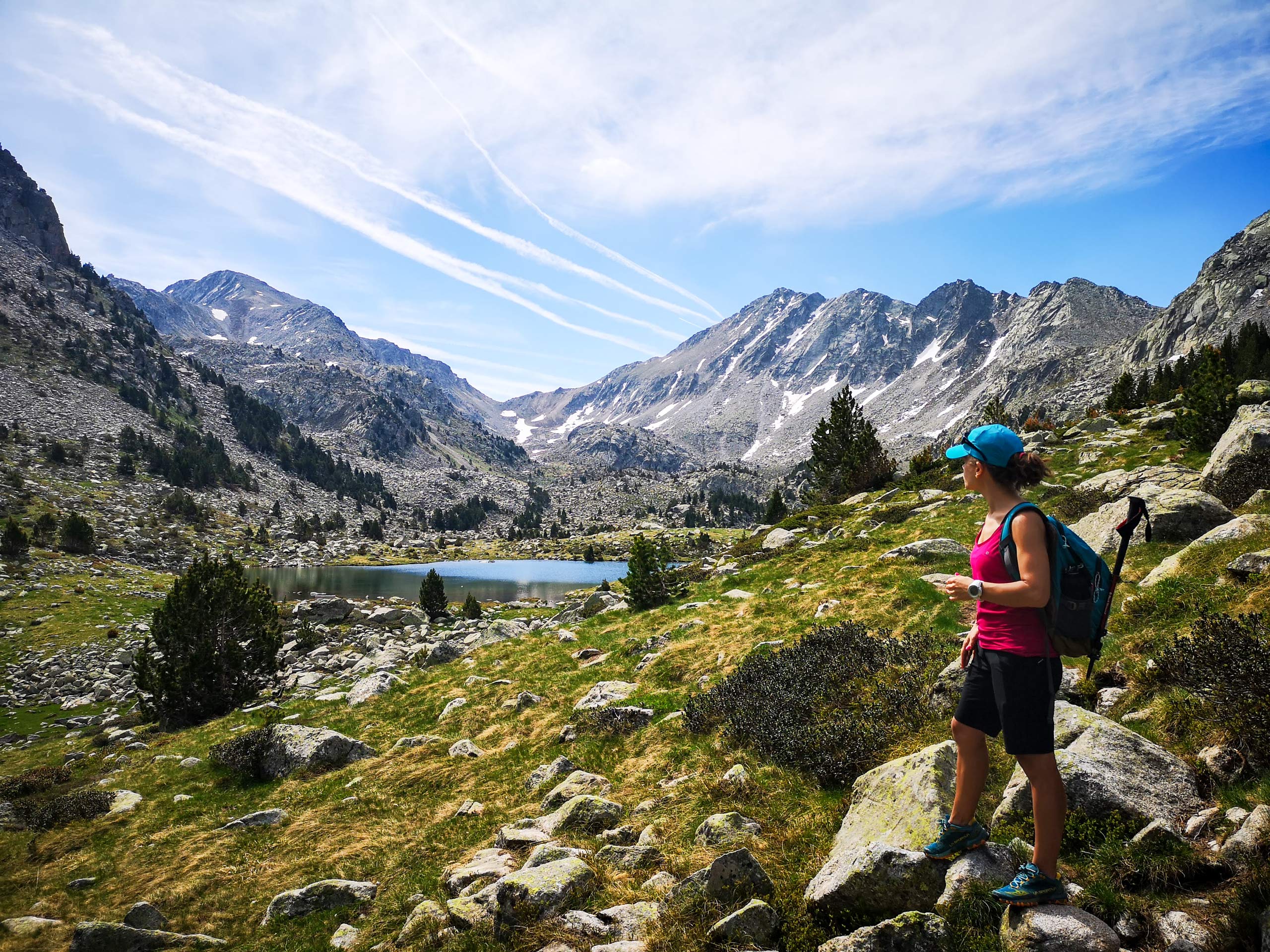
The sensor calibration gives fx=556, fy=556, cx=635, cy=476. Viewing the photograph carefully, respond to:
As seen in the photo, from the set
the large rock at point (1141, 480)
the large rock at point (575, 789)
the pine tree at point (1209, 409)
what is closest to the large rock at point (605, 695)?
the large rock at point (575, 789)

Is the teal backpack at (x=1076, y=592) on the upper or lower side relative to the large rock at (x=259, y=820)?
upper

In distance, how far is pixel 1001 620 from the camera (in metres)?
5.26

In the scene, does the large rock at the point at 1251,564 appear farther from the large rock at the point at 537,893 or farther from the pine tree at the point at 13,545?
the pine tree at the point at 13,545

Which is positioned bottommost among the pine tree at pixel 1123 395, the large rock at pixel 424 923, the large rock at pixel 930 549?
the large rock at pixel 424 923

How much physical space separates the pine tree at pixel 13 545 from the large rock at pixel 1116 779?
9539 centimetres

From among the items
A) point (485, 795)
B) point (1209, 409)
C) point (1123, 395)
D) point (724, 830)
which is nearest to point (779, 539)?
point (1209, 409)

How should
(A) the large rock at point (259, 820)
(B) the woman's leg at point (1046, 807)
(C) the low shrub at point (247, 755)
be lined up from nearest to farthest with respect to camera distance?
(B) the woman's leg at point (1046, 807), (A) the large rock at point (259, 820), (C) the low shrub at point (247, 755)

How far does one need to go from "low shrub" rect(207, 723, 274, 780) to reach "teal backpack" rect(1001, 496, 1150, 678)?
20144 millimetres

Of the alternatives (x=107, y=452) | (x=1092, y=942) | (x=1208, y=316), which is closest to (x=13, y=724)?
(x=1092, y=942)

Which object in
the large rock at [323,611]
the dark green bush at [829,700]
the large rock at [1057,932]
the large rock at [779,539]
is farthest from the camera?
the large rock at [323,611]

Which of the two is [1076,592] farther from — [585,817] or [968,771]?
[585,817]

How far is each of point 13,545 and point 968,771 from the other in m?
96.8

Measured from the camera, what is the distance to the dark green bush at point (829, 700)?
8.73 meters

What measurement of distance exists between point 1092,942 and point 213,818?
18597 mm
